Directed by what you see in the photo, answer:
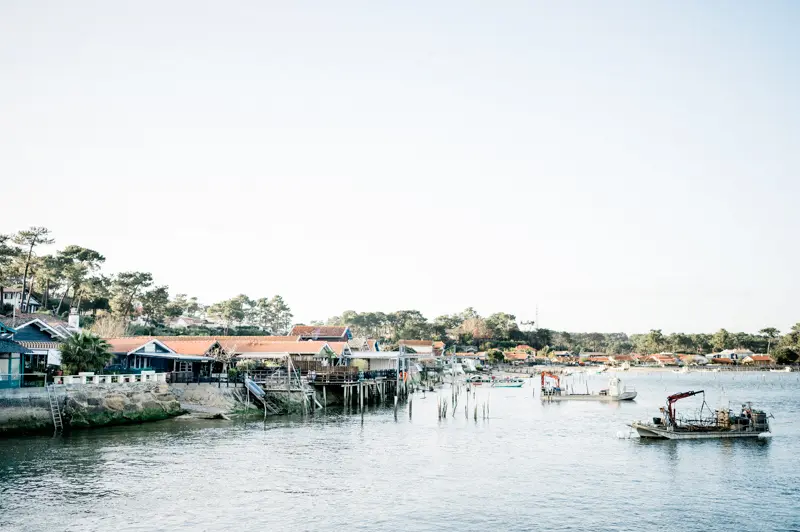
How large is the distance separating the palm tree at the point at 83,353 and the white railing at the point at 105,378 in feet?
5.04

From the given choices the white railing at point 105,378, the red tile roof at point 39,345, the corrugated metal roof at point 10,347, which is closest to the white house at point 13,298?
the red tile roof at point 39,345

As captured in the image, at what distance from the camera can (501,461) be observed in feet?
147

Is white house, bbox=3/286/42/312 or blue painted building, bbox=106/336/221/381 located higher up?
white house, bbox=3/286/42/312

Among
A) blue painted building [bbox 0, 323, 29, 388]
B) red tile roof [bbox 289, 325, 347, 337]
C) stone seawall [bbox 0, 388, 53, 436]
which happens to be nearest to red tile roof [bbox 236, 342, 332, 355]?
red tile roof [bbox 289, 325, 347, 337]

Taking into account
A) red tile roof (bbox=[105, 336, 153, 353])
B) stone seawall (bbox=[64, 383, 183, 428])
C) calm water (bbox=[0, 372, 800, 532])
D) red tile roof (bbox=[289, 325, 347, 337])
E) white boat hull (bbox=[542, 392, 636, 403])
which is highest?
red tile roof (bbox=[289, 325, 347, 337])

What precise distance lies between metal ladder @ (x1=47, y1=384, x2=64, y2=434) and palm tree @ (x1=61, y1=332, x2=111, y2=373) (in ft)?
16.0

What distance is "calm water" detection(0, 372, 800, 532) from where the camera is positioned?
30.6 m

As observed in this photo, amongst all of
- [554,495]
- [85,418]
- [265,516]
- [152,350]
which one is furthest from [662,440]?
[152,350]

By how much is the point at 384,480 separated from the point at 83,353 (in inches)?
1143

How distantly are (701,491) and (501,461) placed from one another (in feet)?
40.2

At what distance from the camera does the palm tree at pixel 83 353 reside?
178 ft

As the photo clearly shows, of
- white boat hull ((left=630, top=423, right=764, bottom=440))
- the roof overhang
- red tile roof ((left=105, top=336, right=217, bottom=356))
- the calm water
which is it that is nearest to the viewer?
the calm water

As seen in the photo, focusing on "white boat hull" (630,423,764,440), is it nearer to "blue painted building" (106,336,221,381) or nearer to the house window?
"blue painted building" (106,336,221,381)

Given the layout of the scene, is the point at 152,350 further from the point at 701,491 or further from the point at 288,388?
the point at 701,491
